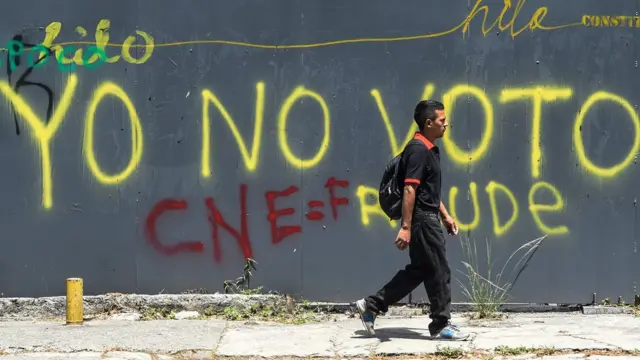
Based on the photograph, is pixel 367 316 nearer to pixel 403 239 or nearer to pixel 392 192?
pixel 403 239

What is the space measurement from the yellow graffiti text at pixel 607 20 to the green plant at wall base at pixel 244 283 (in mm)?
3503

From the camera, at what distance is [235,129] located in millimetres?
7992

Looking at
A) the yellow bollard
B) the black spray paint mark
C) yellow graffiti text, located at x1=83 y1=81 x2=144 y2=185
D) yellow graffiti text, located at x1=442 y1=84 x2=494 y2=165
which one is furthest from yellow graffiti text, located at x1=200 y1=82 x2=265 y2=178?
yellow graffiti text, located at x1=442 y1=84 x2=494 y2=165

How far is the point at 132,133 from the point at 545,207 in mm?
3575

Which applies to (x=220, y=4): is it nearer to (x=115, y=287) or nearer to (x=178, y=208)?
(x=178, y=208)

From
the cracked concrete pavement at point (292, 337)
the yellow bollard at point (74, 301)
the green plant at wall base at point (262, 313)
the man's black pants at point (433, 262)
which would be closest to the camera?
the cracked concrete pavement at point (292, 337)

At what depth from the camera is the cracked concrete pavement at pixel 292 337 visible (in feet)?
21.8

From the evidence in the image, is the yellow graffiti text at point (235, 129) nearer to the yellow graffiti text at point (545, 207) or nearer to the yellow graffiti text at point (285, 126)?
the yellow graffiti text at point (285, 126)

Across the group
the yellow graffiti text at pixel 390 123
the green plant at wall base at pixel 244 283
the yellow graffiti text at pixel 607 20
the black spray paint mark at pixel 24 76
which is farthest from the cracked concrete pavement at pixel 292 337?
the yellow graffiti text at pixel 607 20

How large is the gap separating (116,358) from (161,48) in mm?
2807

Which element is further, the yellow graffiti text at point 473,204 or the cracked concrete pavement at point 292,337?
the yellow graffiti text at point 473,204

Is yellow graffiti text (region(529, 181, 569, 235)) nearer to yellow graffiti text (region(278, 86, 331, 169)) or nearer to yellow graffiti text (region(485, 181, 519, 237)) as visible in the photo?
yellow graffiti text (region(485, 181, 519, 237))

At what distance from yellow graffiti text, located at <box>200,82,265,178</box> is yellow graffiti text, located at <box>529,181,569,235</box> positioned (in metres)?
2.37

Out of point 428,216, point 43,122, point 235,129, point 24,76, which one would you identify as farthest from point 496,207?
point 24,76
